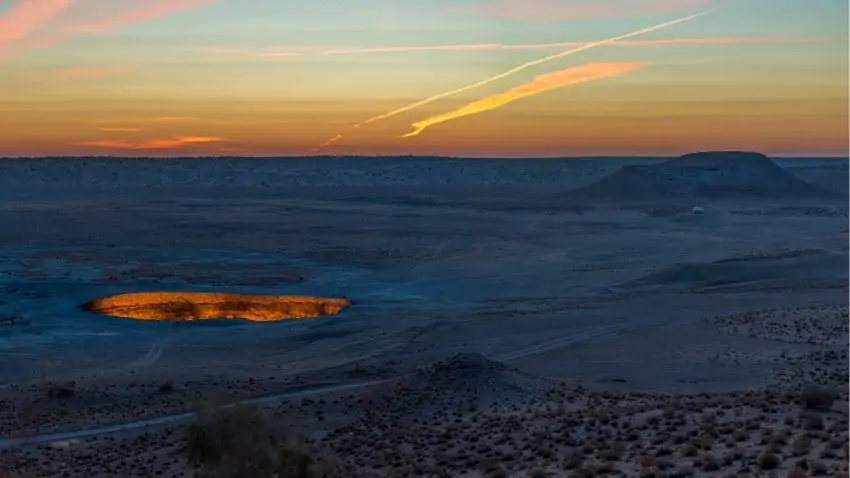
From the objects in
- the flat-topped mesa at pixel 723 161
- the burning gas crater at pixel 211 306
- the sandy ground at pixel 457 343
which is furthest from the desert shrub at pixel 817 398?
the flat-topped mesa at pixel 723 161

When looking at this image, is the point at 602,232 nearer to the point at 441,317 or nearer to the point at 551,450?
the point at 441,317

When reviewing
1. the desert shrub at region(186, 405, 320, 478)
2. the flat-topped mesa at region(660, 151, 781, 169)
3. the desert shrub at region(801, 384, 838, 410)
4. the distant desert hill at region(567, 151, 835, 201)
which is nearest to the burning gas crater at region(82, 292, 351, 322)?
the desert shrub at region(801, 384, 838, 410)

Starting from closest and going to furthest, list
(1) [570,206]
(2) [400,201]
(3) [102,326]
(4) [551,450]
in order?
(4) [551,450]
(3) [102,326]
(1) [570,206]
(2) [400,201]

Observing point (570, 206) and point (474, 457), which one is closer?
point (474, 457)

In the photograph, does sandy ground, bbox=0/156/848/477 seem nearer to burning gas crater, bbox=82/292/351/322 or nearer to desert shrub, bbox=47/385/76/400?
desert shrub, bbox=47/385/76/400

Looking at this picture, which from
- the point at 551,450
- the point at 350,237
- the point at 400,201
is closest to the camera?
the point at 551,450

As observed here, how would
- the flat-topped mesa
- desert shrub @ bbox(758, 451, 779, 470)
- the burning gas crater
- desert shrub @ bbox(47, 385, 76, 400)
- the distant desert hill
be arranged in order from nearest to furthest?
desert shrub @ bbox(758, 451, 779, 470)
desert shrub @ bbox(47, 385, 76, 400)
the burning gas crater
the distant desert hill
the flat-topped mesa

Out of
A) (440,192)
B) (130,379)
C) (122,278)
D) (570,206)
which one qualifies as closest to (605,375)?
(130,379)
